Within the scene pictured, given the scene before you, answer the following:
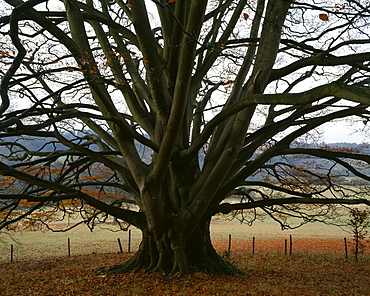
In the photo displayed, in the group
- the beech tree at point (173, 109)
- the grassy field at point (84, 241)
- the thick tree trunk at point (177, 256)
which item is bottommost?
the grassy field at point (84, 241)

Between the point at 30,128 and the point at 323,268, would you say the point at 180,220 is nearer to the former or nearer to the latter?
the point at 30,128

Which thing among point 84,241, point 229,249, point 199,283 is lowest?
point 84,241

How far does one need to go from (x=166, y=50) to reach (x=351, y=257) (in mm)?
10554

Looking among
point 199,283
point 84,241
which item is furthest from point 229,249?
point 84,241

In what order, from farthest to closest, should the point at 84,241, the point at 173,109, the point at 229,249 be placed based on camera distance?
1. the point at 84,241
2. the point at 229,249
3. the point at 173,109

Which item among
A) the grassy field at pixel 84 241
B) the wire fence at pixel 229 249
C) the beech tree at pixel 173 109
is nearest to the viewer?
the beech tree at pixel 173 109

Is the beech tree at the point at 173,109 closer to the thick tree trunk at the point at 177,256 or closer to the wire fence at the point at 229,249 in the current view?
the thick tree trunk at the point at 177,256

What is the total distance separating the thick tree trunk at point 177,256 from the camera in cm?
711

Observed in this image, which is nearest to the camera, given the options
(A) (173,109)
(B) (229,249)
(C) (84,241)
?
(A) (173,109)

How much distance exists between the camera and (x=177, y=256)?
279 inches

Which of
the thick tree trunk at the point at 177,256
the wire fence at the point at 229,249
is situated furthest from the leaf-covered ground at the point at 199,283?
the wire fence at the point at 229,249

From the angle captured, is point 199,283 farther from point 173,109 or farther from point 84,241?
point 84,241

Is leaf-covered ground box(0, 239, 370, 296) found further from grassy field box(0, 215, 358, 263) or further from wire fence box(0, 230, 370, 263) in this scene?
grassy field box(0, 215, 358, 263)

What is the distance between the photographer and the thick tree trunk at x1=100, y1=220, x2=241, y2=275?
23.3 feet
